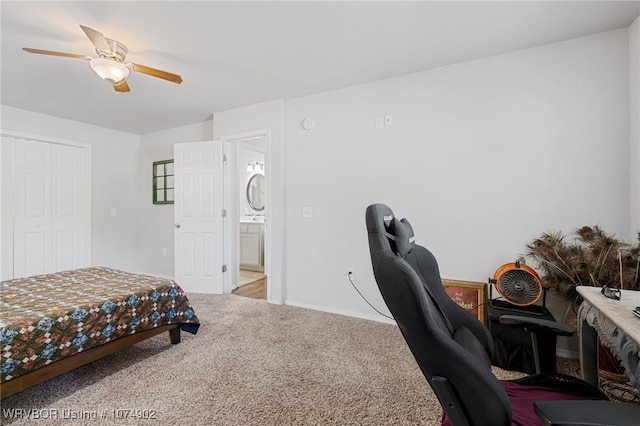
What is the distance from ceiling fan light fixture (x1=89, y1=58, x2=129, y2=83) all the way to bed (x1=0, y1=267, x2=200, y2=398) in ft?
5.11

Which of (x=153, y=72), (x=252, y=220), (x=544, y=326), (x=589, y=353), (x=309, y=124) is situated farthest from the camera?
(x=252, y=220)

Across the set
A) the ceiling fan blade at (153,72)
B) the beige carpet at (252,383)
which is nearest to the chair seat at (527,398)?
the beige carpet at (252,383)

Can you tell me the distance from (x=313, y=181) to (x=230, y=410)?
222cm

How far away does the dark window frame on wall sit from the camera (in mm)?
4562

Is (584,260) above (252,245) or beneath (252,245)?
above

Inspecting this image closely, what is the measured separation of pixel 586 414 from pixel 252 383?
5.54 feet

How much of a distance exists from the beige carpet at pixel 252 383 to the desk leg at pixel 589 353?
0.69m

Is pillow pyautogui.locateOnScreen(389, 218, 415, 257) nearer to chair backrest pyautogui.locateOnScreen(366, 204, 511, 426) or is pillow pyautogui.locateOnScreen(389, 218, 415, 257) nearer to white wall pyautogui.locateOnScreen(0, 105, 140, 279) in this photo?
chair backrest pyautogui.locateOnScreen(366, 204, 511, 426)

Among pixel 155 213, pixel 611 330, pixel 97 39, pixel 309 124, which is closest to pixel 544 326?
pixel 611 330

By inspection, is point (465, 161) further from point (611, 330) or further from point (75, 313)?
point (75, 313)

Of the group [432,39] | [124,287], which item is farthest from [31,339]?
[432,39]

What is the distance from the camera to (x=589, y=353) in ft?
4.40

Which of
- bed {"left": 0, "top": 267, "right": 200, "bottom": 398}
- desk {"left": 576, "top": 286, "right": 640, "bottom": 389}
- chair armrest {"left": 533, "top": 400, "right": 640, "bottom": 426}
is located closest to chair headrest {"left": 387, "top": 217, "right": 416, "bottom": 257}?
chair armrest {"left": 533, "top": 400, "right": 640, "bottom": 426}

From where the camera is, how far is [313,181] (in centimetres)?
321
